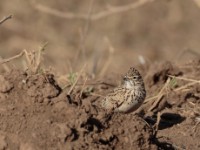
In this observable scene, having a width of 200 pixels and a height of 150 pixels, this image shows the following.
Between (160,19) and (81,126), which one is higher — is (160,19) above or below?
above

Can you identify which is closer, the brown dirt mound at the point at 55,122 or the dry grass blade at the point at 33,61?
the brown dirt mound at the point at 55,122

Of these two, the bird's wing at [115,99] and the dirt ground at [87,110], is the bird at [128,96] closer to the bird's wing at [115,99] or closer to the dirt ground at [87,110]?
the bird's wing at [115,99]

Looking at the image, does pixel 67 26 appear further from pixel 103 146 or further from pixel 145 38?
pixel 103 146

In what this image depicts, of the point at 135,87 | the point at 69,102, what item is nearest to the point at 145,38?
the point at 135,87

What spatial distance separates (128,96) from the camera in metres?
6.50

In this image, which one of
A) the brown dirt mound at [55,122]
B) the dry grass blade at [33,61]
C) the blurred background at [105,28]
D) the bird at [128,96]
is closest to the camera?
the brown dirt mound at [55,122]

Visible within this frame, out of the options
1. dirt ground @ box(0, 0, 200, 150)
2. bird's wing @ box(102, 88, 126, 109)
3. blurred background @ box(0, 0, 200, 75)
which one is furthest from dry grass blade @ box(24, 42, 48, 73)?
blurred background @ box(0, 0, 200, 75)

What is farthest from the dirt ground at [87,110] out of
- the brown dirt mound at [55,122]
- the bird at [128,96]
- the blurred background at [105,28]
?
the blurred background at [105,28]

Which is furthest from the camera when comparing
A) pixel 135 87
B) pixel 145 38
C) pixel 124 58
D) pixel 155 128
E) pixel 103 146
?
pixel 145 38

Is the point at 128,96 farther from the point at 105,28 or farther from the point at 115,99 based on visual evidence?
the point at 105,28

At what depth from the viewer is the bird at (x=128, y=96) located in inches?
253

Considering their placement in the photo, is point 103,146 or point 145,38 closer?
point 103,146

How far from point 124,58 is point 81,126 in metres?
9.54

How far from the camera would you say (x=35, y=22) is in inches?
653
